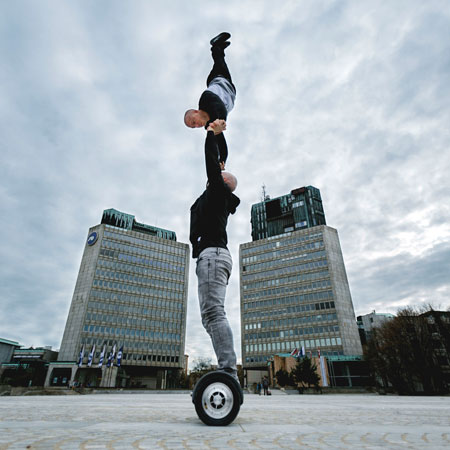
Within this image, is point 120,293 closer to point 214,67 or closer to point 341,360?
point 341,360

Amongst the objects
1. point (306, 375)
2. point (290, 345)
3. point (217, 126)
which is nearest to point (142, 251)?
point (290, 345)

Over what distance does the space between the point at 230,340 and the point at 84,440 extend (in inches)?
66.0

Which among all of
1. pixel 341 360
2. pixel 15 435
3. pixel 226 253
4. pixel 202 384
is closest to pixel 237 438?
pixel 202 384

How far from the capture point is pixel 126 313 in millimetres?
73188

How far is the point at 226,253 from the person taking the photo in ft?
11.7

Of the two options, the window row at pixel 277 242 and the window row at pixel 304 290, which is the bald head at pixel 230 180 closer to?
the window row at pixel 304 290

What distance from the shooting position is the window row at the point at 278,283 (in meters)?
76.1

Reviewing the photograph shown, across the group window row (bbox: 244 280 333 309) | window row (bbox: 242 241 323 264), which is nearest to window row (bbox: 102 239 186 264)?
window row (bbox: 242 241 323 264)

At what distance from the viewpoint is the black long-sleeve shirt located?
3566 mm

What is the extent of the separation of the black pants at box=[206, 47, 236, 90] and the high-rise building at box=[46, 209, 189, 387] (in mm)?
68597

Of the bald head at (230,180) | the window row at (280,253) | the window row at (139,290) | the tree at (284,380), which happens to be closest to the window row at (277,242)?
the window row at (280,253)

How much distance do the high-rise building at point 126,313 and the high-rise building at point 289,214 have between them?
98.8 ft

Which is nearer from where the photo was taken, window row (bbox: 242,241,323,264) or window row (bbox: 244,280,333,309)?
window row (bbox: 244,280,333,309)

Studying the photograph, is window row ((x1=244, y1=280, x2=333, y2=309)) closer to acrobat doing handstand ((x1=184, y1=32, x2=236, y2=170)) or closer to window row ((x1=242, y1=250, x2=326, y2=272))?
window row ((x1=242, y1=250, x2=326, y2=272))
